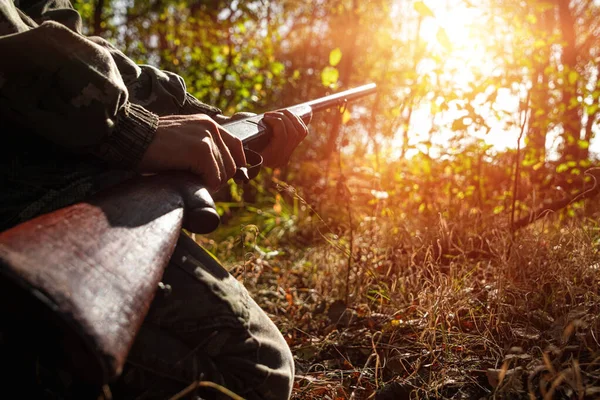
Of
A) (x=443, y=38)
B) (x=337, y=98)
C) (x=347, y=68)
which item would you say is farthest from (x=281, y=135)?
(x=347, y=68)

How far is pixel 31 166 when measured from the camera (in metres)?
1.42

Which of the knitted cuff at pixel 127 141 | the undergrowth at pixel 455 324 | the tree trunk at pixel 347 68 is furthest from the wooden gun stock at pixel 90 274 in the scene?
the tree trunk at pixel 347 68

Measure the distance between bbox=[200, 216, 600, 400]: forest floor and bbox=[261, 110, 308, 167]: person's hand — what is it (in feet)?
2.68

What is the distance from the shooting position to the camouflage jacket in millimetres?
1298

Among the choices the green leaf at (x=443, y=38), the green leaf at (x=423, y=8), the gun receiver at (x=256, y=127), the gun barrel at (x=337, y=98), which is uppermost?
the green leaf at (x=423, y=8)

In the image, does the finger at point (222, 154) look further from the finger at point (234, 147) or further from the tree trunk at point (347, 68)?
the tree trunk at point (347, 68)

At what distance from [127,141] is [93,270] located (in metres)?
0.57

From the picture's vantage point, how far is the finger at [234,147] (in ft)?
5.95

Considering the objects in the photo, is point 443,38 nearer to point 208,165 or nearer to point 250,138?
point 250,138

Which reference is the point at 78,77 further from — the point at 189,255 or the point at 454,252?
the point at 454,252

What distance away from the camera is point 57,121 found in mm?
1351

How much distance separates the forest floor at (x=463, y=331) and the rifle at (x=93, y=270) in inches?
38.1

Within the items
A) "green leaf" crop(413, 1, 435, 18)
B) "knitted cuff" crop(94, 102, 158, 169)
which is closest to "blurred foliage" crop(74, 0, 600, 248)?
"green leaf" crop(413, 1, 435, 18)

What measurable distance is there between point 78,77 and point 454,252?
2536mm
